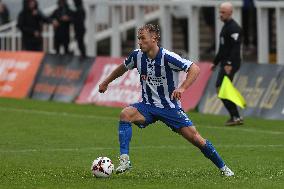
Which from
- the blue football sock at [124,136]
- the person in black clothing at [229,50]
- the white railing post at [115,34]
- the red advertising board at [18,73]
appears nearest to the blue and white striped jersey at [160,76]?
the blue football sock at [124,136]

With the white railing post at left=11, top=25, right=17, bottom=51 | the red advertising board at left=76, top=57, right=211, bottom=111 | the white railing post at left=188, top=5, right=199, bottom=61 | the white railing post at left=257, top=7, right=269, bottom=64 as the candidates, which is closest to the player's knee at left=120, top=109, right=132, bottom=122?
the red advertising board at left=76, top=57, right=211, bottom=111

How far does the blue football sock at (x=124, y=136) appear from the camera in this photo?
45.2 ft

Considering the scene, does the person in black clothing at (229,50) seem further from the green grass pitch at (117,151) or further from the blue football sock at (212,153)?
the blue football sock at (212,153)

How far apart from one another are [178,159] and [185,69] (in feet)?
8.42

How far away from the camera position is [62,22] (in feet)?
100

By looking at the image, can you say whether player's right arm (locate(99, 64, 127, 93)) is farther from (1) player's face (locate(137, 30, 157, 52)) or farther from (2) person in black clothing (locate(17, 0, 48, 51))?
(2) person in black clothing (locate(17, 0, 48, 51))

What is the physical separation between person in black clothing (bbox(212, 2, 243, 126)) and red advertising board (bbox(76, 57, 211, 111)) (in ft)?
8.52

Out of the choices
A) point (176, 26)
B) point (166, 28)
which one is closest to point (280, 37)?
point (166, 28)

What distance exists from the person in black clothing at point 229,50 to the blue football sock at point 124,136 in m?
7.78

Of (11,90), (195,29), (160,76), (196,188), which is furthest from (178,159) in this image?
(195,29)

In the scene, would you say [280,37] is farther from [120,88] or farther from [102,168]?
[102,168]

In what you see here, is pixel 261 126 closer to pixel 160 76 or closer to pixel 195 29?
pixel 160 76

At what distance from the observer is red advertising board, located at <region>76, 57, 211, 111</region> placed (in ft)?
79.9

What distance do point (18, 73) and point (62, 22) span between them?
242 cm
